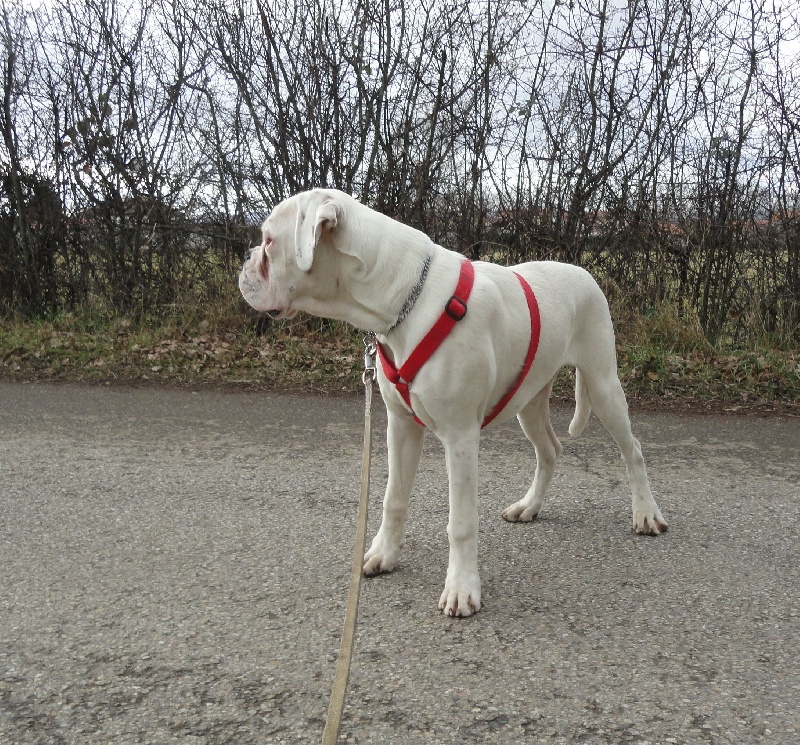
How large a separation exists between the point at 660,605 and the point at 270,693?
1.59 meters

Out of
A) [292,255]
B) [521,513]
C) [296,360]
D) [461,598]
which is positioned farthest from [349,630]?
[296,360]

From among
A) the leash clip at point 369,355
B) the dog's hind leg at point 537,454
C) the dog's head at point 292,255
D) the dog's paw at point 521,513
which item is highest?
the dog's head at point 292,255

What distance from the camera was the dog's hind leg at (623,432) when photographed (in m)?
3.90

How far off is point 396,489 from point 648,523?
53.3 inches

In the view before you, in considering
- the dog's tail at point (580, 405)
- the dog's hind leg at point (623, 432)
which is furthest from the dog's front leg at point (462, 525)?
the dog's tail at point (580, 405)

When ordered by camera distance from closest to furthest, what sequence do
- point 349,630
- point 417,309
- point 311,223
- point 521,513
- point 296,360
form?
point 349,630 → point 311,223 → point 417,309 → point 521,513 → point 296,360

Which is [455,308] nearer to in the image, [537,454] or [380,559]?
[380,559]

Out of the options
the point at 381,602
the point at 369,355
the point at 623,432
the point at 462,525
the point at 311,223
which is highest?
the point at 311,223

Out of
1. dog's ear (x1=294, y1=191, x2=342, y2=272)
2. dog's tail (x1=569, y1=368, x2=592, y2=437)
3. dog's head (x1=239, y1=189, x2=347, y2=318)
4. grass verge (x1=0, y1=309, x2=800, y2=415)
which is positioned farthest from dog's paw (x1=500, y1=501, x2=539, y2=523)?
grass verge (x1=0, y1=309, x2=800, y2=415)

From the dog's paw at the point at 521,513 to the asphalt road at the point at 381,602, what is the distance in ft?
0.20

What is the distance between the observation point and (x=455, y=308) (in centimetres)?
301

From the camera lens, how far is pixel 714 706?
247 cm

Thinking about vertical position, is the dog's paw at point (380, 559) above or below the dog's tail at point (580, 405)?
below

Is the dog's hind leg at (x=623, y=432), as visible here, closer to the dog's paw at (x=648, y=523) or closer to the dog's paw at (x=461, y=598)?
the dog's paw at (x=648, y=523)
